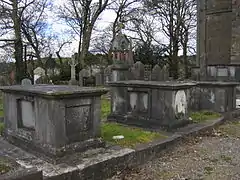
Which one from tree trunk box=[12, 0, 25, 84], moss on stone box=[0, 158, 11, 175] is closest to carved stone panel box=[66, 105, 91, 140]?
moss on stone box=[0, 158, 11, 175]

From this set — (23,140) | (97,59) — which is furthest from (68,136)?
(97,59)

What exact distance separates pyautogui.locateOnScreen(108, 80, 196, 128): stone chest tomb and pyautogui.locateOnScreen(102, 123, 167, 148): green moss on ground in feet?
1.32

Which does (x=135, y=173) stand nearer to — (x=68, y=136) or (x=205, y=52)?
(x=68, y=136)

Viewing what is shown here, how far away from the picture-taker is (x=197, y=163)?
4.55 meters

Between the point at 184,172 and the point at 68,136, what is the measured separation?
180cm

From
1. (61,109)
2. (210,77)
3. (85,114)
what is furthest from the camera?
(210,77)

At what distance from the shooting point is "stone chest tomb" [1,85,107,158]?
4.00 meters

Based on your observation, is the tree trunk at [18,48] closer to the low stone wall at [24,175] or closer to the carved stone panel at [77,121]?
the carved stone panel at [77,121]

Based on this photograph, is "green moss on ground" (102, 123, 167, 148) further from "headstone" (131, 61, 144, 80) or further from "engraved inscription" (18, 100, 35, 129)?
"headstone" (131, 61, 144, 80)

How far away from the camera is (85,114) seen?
439 centimetres

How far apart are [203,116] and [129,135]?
3187mm

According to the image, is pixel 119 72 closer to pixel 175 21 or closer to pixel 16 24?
pixel 16 24

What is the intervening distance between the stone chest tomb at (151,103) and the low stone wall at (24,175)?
3405mm

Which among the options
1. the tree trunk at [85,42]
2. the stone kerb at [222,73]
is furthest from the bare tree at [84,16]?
the stone kerb at [222,73]
